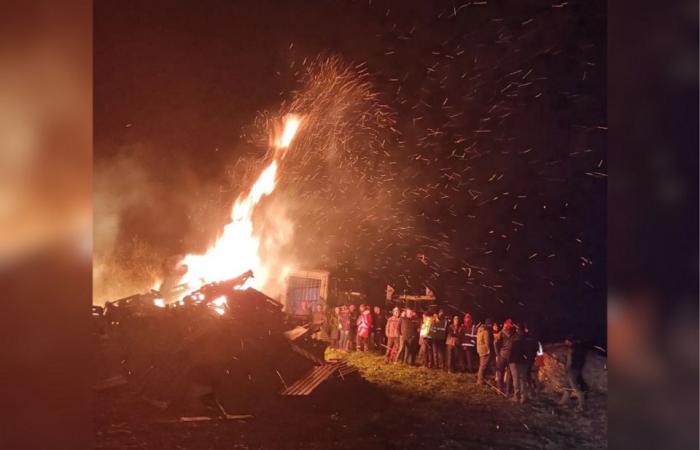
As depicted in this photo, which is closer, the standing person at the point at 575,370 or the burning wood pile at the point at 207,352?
the burning wood pile at the point at 207,352

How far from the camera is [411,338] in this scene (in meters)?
2.83

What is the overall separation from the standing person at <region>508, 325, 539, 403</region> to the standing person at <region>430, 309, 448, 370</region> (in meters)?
0.36

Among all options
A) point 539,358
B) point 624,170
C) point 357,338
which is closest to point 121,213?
point 357,338

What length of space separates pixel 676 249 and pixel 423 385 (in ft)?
4.60

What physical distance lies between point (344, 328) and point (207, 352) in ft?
2.34

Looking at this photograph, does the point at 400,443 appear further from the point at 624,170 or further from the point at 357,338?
the point at 624,170

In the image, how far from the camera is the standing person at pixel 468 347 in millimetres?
2828

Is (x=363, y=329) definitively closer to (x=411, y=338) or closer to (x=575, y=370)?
(x=411, y=338)

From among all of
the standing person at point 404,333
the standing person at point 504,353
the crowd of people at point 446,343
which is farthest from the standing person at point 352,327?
the standing person at point 504,353

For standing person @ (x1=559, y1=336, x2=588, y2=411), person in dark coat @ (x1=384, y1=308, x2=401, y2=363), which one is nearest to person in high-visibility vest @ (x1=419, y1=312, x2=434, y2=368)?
person in dark coat @ (x1=384, y1=308, x2=401, y2=363)

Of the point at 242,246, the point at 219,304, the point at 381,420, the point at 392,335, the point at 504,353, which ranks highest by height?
the point at 242,246

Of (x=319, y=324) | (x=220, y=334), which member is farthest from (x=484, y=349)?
(x=220, y=334)

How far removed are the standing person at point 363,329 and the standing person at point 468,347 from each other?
1.70 feet

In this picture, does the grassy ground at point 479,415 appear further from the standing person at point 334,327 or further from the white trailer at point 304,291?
the white trailer at point 304,291
